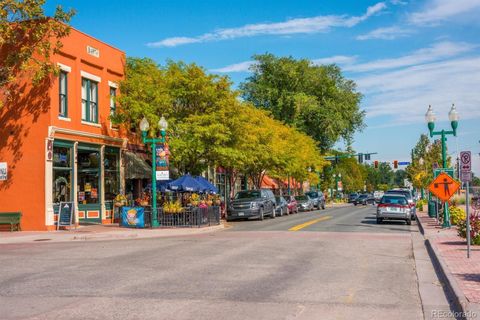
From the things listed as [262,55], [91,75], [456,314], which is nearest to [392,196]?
[91,75]

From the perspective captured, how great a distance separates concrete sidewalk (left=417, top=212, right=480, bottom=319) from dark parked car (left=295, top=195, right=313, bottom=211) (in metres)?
31.6

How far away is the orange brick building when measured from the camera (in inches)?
1007

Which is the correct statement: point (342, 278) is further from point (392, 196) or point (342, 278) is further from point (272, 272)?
point (392, 196)

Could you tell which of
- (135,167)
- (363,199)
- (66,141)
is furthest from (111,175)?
(363,199)

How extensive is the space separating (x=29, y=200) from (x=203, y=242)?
34.5ft

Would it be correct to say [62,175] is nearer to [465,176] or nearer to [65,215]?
[65,215]

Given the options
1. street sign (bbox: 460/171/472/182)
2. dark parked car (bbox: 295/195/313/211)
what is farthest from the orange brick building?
dark parked car (bbox: 295/195/313/211)

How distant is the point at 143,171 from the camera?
32.3m

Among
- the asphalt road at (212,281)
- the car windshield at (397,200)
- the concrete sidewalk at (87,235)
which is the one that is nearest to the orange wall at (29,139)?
the concrete sidewalk at (87,235)

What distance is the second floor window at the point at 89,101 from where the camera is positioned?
93.5ft

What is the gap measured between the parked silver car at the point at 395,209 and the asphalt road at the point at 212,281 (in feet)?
34.9

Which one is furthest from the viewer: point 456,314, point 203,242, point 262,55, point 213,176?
point 262,55

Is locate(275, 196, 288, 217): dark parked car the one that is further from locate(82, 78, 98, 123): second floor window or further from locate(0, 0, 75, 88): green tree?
locate(0, 0, 75, 88): green tree

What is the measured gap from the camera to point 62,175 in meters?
26.9
